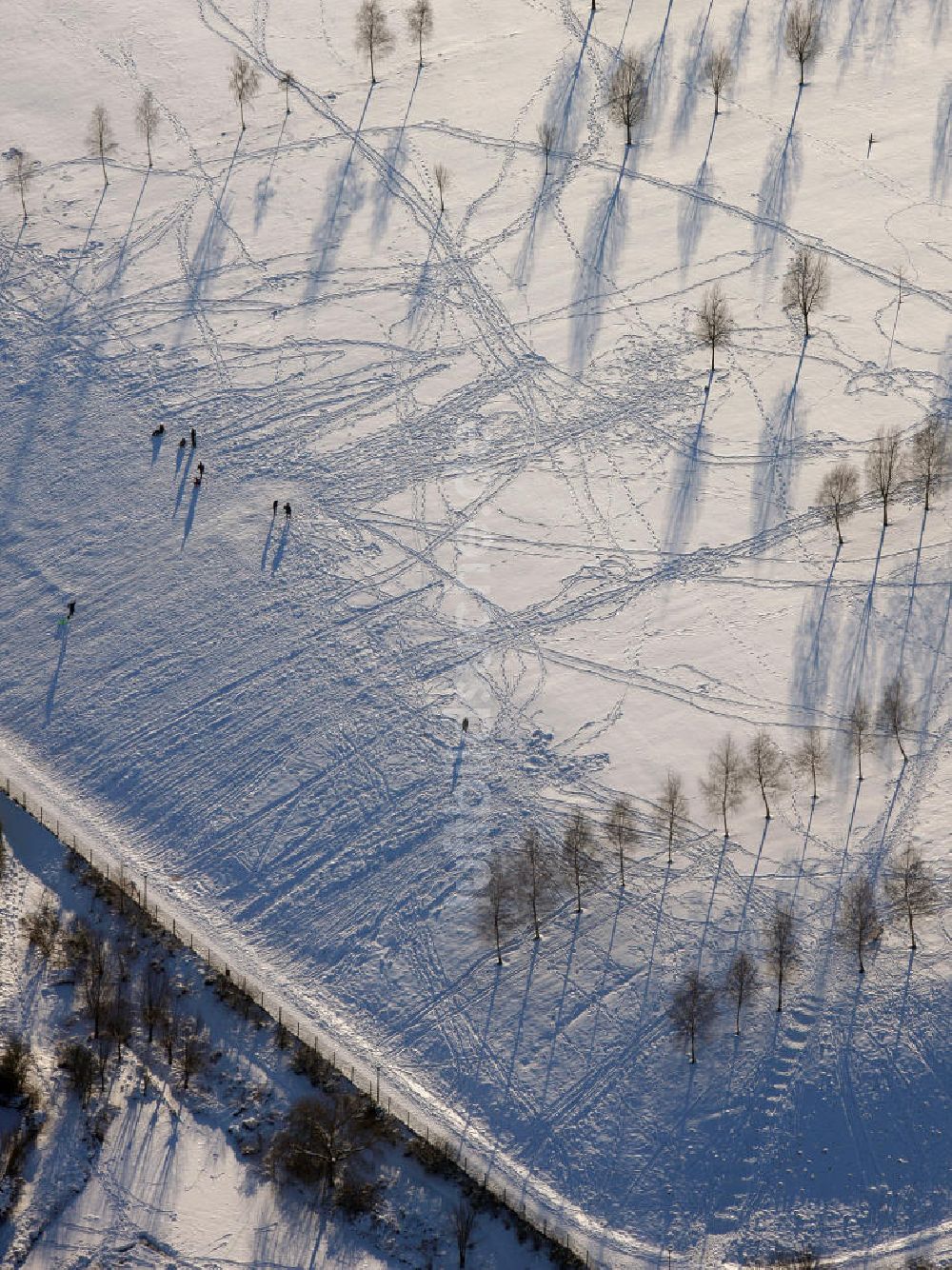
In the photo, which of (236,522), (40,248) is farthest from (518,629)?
(40,248)

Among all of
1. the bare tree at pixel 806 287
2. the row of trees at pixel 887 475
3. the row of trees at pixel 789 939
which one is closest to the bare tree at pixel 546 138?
the bare tree at pixel 806 287

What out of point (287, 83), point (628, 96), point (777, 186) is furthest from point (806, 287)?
point (287, 83)

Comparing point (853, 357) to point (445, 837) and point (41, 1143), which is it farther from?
point (41, 1143)

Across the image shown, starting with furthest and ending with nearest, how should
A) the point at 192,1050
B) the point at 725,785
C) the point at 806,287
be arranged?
the point at 806,287 < the point at 725,785 < the point at 192,1050

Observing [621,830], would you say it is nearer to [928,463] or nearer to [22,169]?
[928,463]

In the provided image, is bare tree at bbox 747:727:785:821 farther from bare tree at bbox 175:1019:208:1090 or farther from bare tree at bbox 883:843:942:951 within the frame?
bare tree at bbox 175:1019:208:1090

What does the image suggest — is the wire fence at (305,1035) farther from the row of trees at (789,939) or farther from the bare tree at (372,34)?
the bare tree at (372,34)

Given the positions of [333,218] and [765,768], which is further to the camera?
[333,218]
